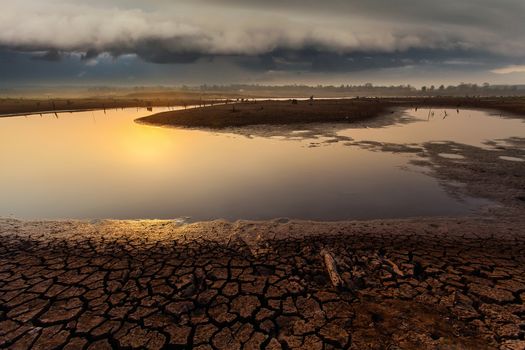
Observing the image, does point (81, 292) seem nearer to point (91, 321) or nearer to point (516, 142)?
point (91, 321)

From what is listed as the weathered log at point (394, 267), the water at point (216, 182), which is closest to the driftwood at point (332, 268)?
the weathered log at point (394, 267)

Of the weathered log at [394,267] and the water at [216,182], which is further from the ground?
the water at [216,182]

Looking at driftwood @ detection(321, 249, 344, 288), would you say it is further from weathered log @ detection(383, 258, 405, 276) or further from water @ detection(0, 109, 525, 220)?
water @ detection(0, 109, 525, 220)

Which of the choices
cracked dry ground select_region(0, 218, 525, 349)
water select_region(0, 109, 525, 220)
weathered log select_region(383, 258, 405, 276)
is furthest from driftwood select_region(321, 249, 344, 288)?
water select_region(0, 109, 525, 220)

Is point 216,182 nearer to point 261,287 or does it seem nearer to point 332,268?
point 261,287

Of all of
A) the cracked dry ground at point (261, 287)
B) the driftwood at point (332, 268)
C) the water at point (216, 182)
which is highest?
the water at point (216, 182)

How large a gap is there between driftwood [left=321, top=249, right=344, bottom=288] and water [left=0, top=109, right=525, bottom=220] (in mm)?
2951

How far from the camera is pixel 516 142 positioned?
933 inches

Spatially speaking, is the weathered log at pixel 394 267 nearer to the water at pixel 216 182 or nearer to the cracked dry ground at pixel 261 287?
the cracked dry ground at pixel 261 287

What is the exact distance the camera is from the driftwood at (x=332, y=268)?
21.4 ft

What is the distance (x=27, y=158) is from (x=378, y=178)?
2111 centimetres

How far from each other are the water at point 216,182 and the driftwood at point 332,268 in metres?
2.95

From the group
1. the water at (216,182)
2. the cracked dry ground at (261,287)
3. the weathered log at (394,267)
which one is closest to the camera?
the cracked dry ground at (261,287)

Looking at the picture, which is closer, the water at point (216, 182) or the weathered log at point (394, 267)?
the weathered log at point (394, 267)
